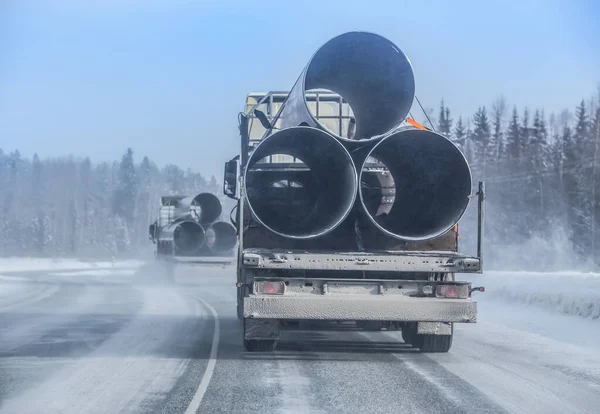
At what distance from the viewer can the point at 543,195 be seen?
60625 mm

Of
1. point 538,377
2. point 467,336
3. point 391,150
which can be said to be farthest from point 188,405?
point 467,336

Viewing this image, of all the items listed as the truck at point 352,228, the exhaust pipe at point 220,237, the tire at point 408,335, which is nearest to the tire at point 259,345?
the truck at point 352,228

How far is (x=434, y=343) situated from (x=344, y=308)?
1993 mm

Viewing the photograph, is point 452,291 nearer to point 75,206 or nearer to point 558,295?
point 558,295

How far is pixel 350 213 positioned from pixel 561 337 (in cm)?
517

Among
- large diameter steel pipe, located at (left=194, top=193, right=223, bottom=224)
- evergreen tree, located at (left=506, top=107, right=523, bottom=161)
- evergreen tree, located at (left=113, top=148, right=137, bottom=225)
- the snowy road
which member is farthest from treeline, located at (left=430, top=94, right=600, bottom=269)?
evergreen tree, located at (left=113, top=148, right=137, bottom=225)

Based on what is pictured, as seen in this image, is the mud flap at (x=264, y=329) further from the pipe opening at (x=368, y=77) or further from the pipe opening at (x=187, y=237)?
the pipe opening at (x=187, y=237)

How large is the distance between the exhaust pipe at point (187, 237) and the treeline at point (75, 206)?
2655 inches

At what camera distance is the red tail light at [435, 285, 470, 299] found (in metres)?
9.86

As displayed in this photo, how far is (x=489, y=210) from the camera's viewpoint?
60.6 meters

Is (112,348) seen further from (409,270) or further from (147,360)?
(409,270)

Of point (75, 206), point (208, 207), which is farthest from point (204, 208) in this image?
point (75, 206)

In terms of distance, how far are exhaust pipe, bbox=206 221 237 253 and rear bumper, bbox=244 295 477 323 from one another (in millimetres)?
21427

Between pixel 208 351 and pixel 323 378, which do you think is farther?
pixel 208 351
